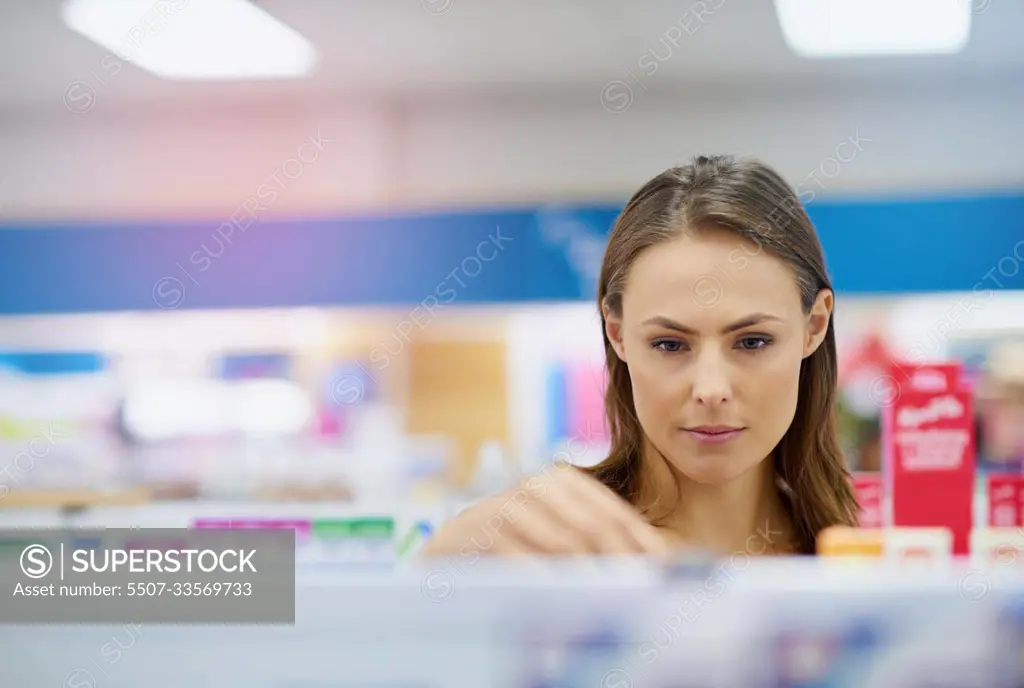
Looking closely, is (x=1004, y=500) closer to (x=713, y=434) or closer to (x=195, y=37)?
(x=713, y=434)

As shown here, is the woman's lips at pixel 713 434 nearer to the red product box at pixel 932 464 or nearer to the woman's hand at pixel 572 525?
the red product box at pixel 932 464

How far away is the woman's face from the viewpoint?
0.98 m

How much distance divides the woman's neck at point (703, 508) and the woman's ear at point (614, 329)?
11 cm

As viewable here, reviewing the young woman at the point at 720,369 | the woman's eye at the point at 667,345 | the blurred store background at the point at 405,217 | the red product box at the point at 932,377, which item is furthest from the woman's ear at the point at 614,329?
the blurred store background at the point at 405,217

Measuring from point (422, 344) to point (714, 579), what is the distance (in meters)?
4.17

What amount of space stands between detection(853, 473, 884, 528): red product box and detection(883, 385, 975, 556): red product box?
21 cm

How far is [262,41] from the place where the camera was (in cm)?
388

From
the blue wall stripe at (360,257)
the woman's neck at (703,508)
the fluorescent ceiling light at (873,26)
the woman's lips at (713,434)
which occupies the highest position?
the fluorescent ceiling light at (873,26)

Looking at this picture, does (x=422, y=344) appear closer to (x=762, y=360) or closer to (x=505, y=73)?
(x=505, y=73)

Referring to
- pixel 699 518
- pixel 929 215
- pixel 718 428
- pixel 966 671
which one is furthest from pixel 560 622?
pixel 929 215

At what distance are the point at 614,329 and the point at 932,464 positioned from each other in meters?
0.40

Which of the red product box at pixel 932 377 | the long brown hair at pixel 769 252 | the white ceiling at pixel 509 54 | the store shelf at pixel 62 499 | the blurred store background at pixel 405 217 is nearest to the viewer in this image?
the long brown hair at pixel 769 252

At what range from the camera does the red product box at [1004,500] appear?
134cm

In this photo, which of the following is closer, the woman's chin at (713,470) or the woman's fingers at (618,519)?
the woman's fingers at (618,519)
